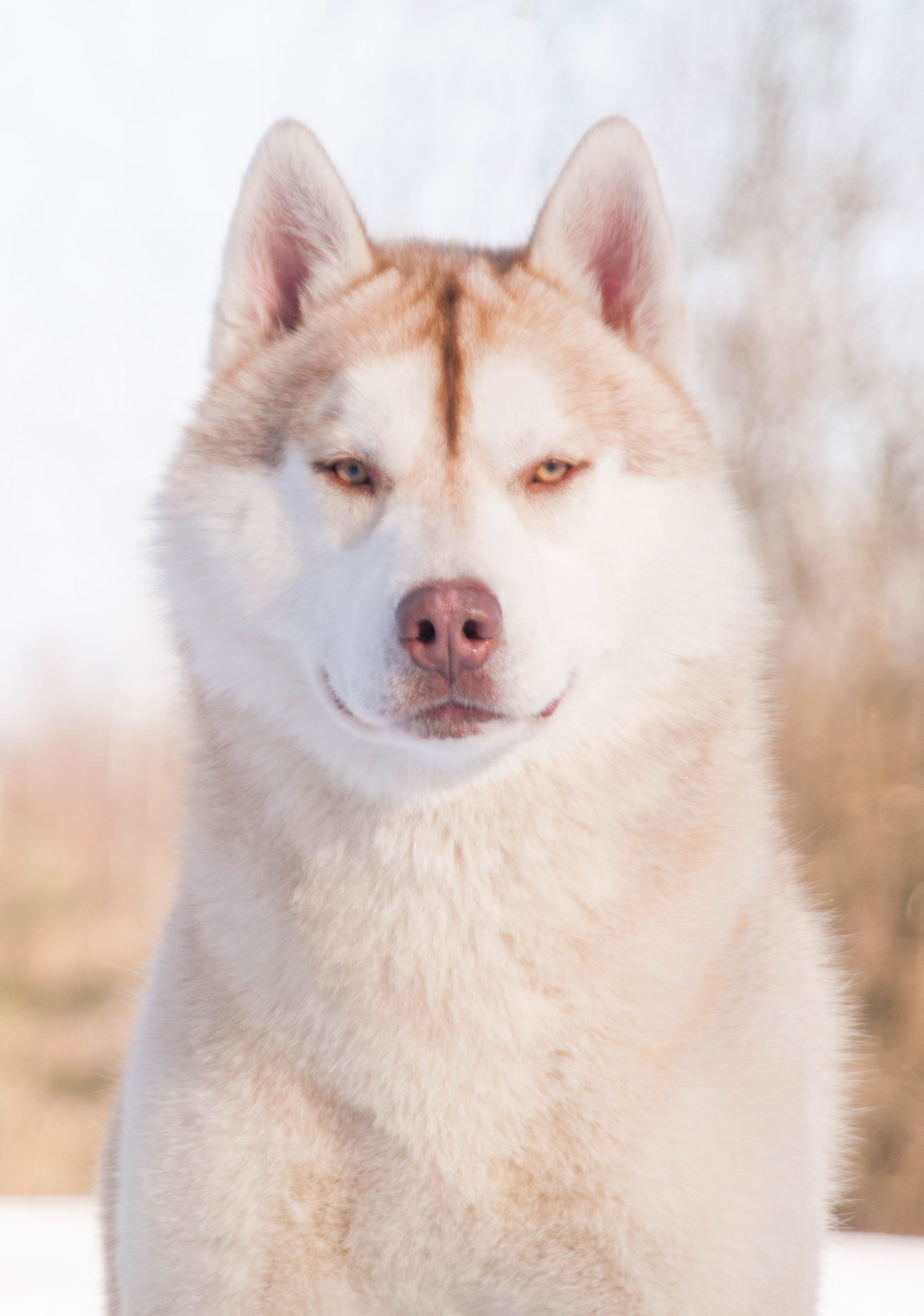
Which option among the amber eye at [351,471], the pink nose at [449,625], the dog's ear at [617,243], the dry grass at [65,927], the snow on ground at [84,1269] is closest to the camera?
the pink nose at [449,625]

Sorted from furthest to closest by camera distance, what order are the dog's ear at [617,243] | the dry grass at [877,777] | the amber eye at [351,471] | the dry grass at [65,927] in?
the dry grass at [65,927] → the dry grass at [877,777] → the dog's ear at [617,243] → the amber eye at [351,471]

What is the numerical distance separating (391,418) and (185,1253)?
124 centimetres

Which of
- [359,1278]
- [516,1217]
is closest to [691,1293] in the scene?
[516,1217]

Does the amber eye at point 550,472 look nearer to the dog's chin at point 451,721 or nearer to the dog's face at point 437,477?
the dog's face at point 437,477

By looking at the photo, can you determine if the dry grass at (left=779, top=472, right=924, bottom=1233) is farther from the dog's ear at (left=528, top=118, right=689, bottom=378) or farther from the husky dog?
the husky dog

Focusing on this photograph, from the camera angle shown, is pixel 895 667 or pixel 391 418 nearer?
Result: pixel 391 418

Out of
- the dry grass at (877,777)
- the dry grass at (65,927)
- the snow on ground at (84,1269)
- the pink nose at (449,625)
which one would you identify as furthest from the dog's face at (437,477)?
the dry grass at (65,927)

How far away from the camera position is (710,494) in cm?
203

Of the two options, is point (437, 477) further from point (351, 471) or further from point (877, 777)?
point (877, 777)

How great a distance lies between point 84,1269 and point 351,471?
2.56m

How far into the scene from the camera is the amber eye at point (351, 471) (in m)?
1.79

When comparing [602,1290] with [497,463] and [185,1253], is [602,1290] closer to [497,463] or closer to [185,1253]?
[185,1253]

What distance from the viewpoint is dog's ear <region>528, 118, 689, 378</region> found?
6.41ft

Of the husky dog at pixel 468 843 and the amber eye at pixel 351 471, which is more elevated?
the amber eye at pixel 351 471
